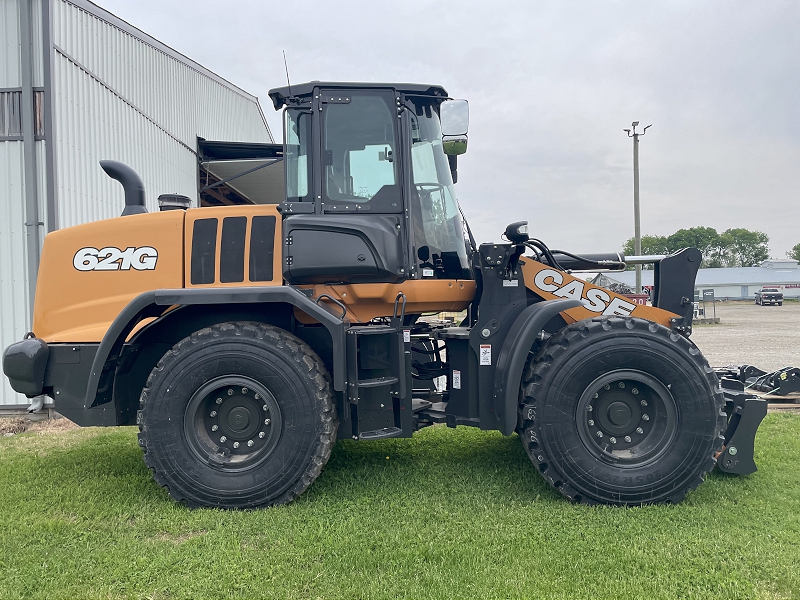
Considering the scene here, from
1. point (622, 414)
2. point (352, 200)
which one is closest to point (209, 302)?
point (352, 200)

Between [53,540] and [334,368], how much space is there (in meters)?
1.98

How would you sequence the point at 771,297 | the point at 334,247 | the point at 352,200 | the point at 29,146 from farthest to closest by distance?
the point at 771,297
the point at 29,146
the point at 352,200
the point at 334,247

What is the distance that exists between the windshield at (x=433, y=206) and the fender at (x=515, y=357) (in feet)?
2.25

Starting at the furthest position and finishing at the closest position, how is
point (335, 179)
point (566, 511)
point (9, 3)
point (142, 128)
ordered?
point (142, 128) → point (9, 3) → point (335, 179) → point (566, 511)

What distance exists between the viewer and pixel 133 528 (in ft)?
11.3

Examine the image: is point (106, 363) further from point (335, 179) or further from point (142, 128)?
point (142, 128)

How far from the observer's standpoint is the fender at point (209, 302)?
366cm

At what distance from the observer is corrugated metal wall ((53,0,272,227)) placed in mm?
6973

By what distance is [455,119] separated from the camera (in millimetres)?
3857

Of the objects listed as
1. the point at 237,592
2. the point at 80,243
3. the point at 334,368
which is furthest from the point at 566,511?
the point at 80,243

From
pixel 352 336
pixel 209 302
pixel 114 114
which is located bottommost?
pixel 352 336

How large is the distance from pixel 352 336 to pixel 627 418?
6.57ft

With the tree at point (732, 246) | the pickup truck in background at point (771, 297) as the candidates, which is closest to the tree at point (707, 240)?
the tree at point (732, 246)

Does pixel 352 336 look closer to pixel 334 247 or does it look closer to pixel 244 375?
pixel 334 247
